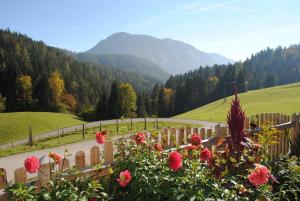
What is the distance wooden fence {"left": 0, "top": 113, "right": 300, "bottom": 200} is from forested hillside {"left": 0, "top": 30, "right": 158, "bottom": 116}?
78234 millimetres

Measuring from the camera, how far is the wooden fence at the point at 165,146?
14.4ft

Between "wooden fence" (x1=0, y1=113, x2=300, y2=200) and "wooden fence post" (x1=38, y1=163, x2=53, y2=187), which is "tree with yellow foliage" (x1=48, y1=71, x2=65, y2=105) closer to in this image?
"wooden fence" (x1=0, y1=113, x2=300, y2=200)

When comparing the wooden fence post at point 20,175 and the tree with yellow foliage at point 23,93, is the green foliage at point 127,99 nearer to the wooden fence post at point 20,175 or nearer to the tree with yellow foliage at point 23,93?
the tree with yellow foliage at point 23,93

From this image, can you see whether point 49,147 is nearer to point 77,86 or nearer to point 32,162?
point 32,162

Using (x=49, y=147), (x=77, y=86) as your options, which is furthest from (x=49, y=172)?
(x=77, y=86)

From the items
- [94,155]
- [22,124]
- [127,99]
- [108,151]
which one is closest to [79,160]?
[94,155]

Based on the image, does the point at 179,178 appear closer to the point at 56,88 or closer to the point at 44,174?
the point at 44,174

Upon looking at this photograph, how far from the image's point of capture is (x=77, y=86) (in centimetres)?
11662

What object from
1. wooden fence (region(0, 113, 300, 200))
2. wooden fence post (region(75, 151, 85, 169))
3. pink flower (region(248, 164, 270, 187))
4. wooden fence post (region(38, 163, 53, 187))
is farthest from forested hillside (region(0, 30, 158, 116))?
pink flower (region(248, 164, 270, 187))

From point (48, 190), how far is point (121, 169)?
1059 millimetres

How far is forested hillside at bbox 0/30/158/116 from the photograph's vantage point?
92.3 meters

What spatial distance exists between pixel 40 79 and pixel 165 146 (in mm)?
94365

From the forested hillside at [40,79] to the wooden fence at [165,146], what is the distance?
78234 millimetres

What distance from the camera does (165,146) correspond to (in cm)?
666
